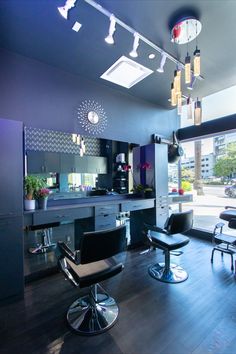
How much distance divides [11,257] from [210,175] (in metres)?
4.06

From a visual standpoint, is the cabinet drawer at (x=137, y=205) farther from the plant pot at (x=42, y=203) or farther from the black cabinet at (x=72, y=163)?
the plant pot at (x=42, y=203)

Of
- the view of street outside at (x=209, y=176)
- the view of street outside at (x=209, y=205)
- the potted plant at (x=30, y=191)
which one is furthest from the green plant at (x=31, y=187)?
the view of street outside at (x=209, y=205)

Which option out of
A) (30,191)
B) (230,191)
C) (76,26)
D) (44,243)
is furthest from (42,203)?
(230,191)

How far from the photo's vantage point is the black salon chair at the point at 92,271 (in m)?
1.52

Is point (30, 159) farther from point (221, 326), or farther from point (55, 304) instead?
point (221, 326)

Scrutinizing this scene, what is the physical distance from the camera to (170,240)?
2459mm

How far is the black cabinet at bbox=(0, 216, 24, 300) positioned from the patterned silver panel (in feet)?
4.02

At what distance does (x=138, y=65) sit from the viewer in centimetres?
284

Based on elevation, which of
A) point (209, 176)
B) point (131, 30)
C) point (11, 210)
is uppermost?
point (131, 30)

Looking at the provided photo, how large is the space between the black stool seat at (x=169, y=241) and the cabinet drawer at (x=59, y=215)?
1.03m

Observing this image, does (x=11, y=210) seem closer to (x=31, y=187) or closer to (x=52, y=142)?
(x=31, y=187)

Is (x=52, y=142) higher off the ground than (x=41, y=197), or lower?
higher

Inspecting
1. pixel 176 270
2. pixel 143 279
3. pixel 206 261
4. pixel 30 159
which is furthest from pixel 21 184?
pixel 206 261

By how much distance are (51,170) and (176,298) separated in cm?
250
